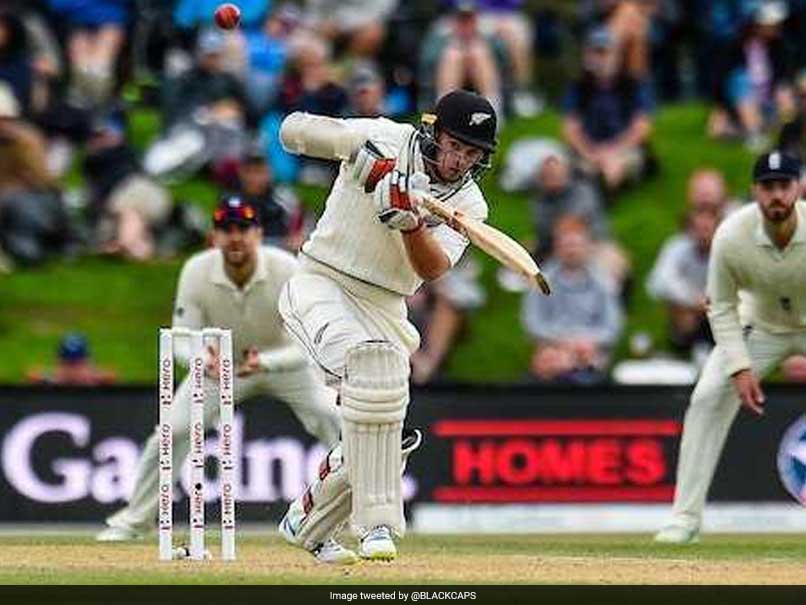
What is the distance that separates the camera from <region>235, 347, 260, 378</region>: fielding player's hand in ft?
38.7

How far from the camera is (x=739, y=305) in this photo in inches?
461

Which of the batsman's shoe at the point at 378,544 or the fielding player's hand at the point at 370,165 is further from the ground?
the fielding player's hand at the point at 370,165

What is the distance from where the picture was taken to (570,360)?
15.0 meters

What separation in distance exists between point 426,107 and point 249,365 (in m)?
5.09

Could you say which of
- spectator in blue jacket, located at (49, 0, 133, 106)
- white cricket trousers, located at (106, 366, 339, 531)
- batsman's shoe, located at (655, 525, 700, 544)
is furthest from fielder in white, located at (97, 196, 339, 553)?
spectator in blue jacket, located at (49, 0, 133, 106)

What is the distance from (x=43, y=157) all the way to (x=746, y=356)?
6056mm

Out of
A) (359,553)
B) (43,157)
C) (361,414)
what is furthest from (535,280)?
A: (43,157)

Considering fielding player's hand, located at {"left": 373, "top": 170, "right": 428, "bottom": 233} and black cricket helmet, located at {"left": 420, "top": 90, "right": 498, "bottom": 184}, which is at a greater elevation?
black cricket helmet, located at {"left": 420, "top": 90, "right": 498, "bottom": 184}

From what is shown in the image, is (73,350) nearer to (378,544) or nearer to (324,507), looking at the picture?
(324,507)

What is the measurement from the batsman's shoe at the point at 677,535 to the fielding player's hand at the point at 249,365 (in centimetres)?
198

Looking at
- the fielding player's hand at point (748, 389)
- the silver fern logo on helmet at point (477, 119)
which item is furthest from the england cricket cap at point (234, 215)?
the silver fern logo on helmet at point (477, 119)

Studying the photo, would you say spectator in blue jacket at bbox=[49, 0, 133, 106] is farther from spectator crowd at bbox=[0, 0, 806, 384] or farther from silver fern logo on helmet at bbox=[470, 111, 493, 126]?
silver fern logo on helmet at bbox=[470, 111, 493, 126]

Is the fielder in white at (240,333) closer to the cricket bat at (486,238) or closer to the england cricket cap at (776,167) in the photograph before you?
the england cricket cap at (776,167)

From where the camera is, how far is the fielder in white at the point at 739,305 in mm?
11336
